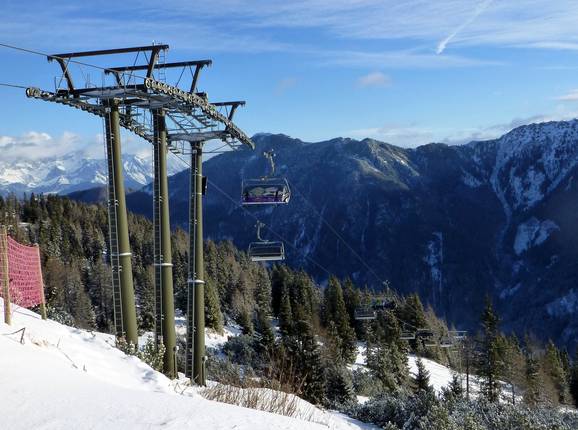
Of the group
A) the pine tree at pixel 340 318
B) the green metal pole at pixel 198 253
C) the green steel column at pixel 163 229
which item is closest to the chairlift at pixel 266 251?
the green metal pole at pixel 198 253

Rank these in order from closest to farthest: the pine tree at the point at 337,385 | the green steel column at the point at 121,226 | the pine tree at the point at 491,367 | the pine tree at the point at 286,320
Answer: the green steel column at the point at 121,226 → the pine tree at the point at 337,385 → the pine tree at the point at 491,367 → the pine tree at the point at 286,320

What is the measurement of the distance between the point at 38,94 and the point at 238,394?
455 inches

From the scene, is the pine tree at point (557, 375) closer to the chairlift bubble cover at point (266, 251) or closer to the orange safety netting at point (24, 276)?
the chairlift bubble cover at point (266, 251)

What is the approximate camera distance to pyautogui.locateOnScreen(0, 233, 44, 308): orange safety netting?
49.0 ft

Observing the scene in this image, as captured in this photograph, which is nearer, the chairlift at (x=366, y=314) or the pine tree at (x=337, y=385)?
the pine tree at (x=337, y=385)

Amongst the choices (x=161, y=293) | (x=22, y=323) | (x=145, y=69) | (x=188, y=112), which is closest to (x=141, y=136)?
(x=188, y=112)

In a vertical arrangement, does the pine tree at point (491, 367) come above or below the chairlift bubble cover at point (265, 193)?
below

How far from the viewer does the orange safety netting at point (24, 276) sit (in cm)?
1492

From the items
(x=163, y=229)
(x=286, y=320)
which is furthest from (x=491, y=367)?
(x=163, y=229)

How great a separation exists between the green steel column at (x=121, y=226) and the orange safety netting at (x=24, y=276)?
2733 mm

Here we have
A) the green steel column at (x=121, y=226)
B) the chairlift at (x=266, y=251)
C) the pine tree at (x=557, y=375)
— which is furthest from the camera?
the pine tree at (x=557, y=375)

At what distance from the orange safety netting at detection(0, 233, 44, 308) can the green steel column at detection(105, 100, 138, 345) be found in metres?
2.73

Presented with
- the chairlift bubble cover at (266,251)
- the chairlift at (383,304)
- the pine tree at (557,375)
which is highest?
the chairlift bubble cover at (266,251)

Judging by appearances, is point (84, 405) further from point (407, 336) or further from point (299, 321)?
point (407, 336)
